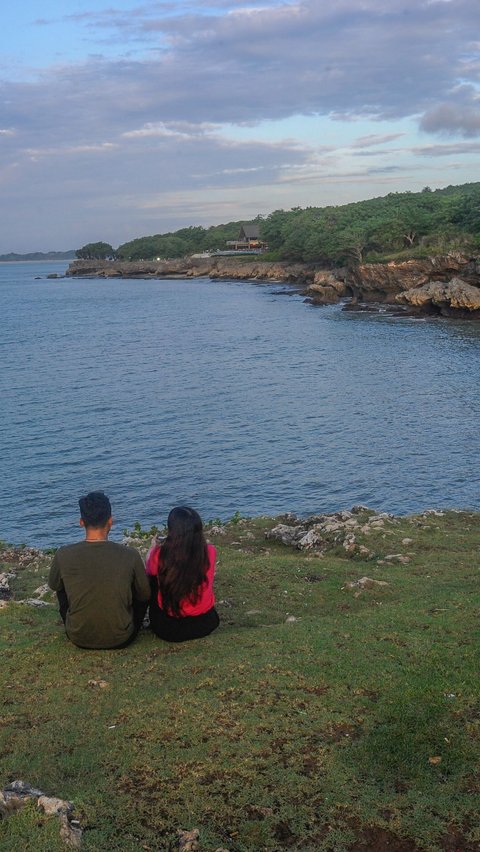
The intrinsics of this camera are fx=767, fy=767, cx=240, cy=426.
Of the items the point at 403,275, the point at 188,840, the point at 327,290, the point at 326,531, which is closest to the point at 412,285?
the point at 403,275

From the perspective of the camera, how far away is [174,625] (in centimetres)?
901

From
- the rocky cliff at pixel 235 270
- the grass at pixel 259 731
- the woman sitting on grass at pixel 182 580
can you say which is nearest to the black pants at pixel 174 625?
the woman sitting on grass at pixel 182 580

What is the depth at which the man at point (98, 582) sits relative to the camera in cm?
854

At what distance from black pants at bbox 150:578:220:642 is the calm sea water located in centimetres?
1341

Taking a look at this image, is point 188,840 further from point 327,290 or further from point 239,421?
point 327,290

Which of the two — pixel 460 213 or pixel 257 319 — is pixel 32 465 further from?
pixel 460 213

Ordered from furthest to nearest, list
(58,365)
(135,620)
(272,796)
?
(58,365), (135,620), (272,796)

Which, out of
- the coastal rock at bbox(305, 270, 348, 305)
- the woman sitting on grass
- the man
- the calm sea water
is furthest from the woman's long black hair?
the coastal rock at bbox(305, 270, 348, 305)

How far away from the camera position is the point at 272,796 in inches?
241

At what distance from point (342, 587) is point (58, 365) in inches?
1864

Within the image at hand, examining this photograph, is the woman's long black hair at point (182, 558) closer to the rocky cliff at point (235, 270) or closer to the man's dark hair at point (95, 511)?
the man's dark hair at point (95, 511)

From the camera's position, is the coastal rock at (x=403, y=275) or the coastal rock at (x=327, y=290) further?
the coastal rock at (x=327, y=290)

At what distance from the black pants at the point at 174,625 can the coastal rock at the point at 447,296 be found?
6740cm

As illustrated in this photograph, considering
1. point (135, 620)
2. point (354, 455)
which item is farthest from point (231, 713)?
point (354, 455)
